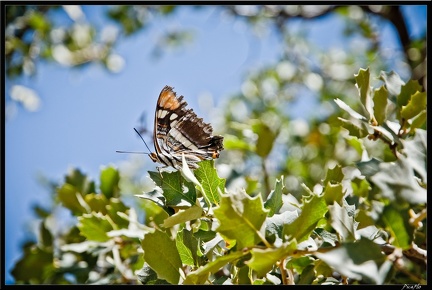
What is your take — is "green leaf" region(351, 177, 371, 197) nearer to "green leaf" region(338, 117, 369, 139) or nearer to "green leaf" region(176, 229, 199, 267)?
"green leaf" region(338, 117, 369, 139)

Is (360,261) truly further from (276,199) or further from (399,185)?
(276,199)

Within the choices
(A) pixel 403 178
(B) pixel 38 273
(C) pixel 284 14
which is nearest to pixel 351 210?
(A) pixel 403 178

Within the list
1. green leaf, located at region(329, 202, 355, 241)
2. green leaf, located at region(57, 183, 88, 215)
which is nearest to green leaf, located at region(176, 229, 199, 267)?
green leaf, located at region(329, 202, 355, 241)

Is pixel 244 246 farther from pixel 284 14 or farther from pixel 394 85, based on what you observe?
pixel 284 14

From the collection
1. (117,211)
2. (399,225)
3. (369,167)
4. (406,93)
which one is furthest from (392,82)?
(117,211)

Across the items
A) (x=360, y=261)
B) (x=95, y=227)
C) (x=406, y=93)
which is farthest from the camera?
(x=95, y=227)

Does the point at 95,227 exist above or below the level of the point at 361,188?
below
